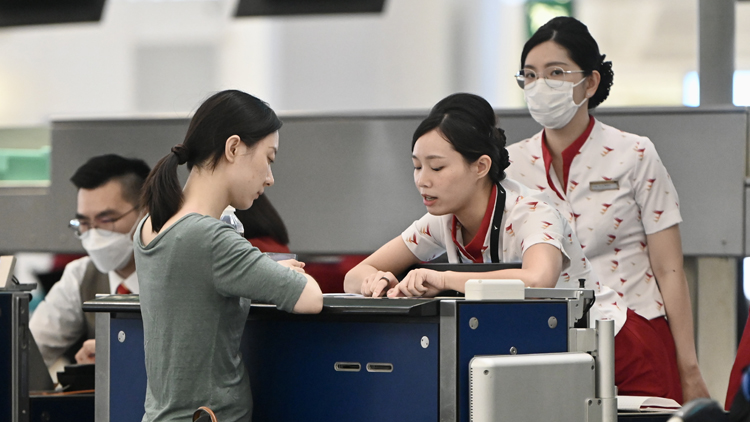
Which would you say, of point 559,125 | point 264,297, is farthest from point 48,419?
point 559,125

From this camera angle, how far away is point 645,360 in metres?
2.08

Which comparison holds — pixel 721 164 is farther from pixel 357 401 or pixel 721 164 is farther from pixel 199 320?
pixel 199 320

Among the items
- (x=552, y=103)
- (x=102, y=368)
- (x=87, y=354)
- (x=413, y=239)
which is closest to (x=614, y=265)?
(x=552, y=103)

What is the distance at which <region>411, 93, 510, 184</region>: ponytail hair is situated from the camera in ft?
6.11

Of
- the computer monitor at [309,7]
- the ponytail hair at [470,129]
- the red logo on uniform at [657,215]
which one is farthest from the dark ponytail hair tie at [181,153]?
the computer monitor at [309,7]

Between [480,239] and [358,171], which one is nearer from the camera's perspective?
[480,239]

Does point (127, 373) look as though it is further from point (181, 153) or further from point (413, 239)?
point (413, 239)

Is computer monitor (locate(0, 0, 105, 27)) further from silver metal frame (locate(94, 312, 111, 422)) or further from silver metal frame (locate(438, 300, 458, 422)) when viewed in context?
silver metal frame (locate(438, 300, 458, 422))

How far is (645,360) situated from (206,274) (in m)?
1.22

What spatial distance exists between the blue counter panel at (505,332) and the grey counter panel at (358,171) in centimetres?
160

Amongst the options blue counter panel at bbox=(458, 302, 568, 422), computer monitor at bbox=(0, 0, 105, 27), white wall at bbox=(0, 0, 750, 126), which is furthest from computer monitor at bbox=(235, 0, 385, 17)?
blue counter panel at bbox=(458, 302, 568, 422)

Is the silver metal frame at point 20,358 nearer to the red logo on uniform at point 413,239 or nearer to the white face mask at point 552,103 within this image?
the red logo on uniform at point 413,239

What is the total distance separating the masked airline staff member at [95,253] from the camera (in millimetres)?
2725

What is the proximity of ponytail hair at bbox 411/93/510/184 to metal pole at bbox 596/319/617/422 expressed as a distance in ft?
1.85
